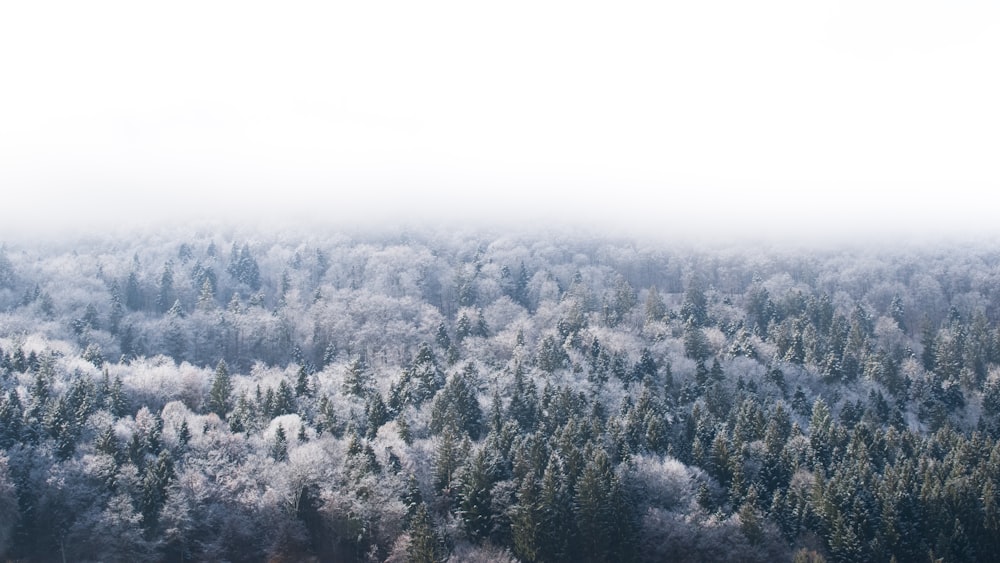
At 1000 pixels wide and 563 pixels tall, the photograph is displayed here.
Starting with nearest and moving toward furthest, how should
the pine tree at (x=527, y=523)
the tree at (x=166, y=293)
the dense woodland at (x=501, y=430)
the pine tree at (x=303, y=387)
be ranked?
the pine tree at (x=527, y=523) < the dense woodland at (x=501, y=430) < the pine tree at (x=303, y=387) < the tree at (x=166, y=293)

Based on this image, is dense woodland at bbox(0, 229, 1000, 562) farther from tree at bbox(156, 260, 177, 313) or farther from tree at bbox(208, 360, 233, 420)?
tree at bbox(156, 260, 177, 313)

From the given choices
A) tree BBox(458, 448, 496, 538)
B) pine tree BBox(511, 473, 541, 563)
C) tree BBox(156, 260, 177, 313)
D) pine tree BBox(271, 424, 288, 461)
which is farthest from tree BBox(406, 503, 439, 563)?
tree BBox(156, 260, 177, 313)

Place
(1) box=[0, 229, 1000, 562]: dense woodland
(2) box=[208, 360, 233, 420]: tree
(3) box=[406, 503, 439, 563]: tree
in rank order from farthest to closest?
(2) box=[208, 360, 233, 420]: tree → (1) box=[0, 229, 1000, 562]: dense woodland → (3) box=[406, 503, 439, 563]: tree

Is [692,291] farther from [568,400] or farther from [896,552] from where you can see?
[896,552]

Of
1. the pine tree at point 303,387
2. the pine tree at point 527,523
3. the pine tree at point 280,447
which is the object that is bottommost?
the pine tree at point 527,523

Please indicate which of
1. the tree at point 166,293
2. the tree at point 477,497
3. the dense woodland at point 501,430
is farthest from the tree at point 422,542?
the tree at point 166,293

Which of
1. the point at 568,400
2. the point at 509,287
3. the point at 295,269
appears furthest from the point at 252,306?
the point at 568,400

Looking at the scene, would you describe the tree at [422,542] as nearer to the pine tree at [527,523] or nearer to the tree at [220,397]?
the pine tree at [527,523]

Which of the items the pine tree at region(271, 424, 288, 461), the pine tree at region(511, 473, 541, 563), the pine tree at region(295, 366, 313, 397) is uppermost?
the pine tree at region(295, 366, 313, 397)
